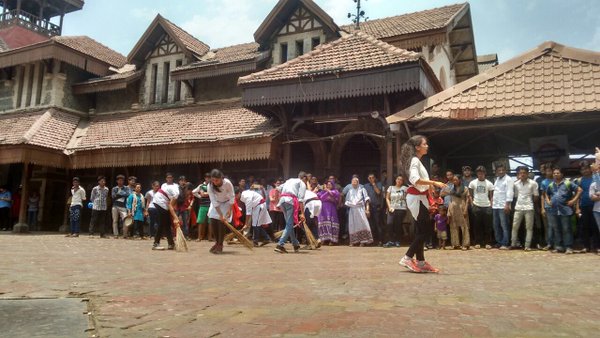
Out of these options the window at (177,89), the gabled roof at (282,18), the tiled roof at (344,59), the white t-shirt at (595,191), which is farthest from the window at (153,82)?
the white t-shirt at (595,191)

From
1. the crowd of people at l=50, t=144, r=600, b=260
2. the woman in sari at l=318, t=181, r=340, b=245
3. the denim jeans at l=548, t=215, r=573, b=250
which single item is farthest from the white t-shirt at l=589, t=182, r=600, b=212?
the woman in sari at l=318, t=181, r=340, b=245

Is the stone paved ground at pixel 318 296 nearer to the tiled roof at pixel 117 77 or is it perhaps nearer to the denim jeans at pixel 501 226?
the denim jeans at pixel 501 226

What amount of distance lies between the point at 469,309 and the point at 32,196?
1881cm

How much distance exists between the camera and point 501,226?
35.6ft

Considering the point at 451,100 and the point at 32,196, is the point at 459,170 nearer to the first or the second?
the point at 451,100

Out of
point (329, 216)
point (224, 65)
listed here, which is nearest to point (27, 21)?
point (224, 65)

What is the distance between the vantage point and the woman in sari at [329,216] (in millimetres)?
12672

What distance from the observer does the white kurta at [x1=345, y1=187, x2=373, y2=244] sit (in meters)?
12.2

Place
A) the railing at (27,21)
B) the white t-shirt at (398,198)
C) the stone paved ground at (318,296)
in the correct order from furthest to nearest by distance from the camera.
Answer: the railing at (27,21), the white t-shirt at (398,198), the stone paved ground at (318,296)

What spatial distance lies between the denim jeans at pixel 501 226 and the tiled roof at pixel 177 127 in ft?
22.5

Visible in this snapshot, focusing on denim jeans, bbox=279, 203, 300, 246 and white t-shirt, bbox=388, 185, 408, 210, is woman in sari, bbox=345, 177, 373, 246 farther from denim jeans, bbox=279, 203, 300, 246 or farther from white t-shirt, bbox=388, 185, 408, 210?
denim jeans, bbox=279, 203, 300, 246

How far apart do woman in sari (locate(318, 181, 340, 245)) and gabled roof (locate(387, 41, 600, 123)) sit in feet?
8.32

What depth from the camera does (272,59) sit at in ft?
61.1

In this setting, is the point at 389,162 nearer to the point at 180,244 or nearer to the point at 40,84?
the point at 180,244
